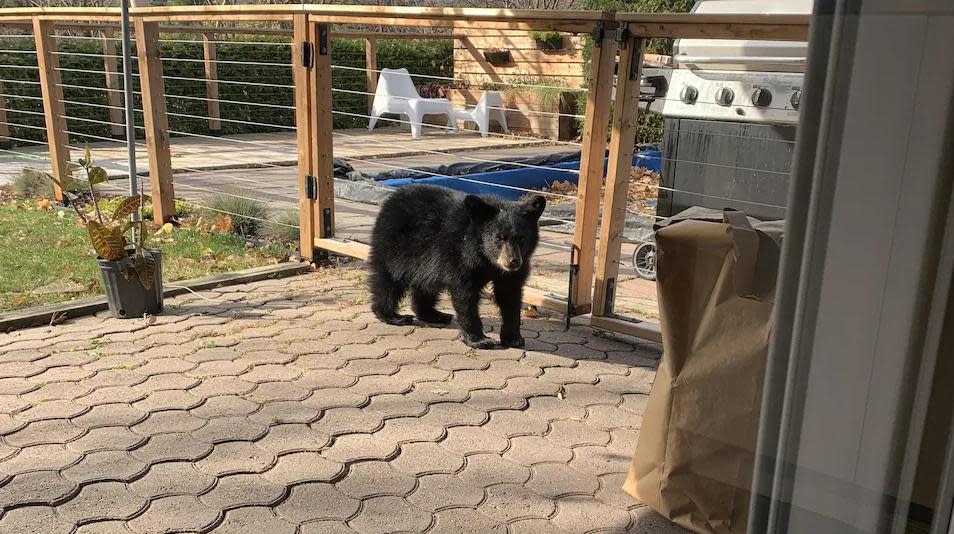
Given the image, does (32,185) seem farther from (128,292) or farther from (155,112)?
(128,292)

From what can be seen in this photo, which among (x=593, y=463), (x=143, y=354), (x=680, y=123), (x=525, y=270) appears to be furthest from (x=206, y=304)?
(x=680, y=123)

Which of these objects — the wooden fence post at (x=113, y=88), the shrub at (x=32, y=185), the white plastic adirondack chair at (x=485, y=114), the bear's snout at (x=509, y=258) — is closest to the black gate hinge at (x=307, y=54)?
the bear's snout at (x=509, y=258)

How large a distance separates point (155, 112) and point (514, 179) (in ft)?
12.5

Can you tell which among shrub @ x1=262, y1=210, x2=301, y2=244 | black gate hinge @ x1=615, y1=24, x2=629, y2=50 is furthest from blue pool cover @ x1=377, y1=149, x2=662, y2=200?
black gate hinge @ x1=615, y1=24, x2=629, y2=50

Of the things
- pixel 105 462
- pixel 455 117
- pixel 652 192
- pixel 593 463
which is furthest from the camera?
pixel 455 117

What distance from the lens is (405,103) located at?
11859mm

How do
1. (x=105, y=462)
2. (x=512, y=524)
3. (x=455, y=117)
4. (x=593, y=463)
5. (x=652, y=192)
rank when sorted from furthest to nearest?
(x=455, y=117) < (x=652, y=192) < (x=593, y=463) < (x=105, y=462) < (x=512, y=524)

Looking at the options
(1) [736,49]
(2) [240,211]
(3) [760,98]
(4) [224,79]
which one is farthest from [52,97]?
(4) [224,79]

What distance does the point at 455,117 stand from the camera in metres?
12.0

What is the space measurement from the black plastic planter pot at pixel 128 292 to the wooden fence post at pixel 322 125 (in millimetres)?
1170

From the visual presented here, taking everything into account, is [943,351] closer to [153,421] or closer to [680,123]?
[153,421]

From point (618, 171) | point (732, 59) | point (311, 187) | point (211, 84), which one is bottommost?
point (311, 187)

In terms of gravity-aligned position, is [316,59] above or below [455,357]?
above

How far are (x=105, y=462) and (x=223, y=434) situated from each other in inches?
14.3
